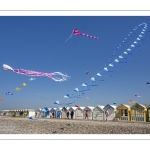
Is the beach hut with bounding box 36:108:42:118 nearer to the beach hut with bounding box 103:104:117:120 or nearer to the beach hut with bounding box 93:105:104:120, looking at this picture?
the beach hut with bounding box 93:105:104:120

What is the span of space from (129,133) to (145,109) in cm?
712

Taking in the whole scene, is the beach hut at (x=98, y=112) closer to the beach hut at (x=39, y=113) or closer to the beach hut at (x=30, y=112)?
the beach hut at (x=39, y=113)

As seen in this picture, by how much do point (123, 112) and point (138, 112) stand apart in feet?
5.71

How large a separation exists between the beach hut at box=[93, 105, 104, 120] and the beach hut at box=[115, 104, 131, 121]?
2224 mm

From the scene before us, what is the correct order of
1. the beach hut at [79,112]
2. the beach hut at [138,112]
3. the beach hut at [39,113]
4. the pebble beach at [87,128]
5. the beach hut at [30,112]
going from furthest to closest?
the beach hut at [30,112]
the beach hut at [39,113]
the beach hut at [79,112]
the beach hut at [138,112]
the pebble beach at [87,128]

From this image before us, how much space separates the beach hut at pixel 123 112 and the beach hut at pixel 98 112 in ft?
7.30

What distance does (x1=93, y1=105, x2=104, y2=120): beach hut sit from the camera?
78.2ft

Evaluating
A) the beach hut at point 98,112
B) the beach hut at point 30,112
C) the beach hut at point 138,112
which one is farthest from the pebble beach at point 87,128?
the beach hut at point 30,112

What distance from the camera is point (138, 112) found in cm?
2039

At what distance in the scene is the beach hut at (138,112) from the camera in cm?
2002

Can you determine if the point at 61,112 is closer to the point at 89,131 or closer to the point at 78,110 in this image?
the point at 78,110

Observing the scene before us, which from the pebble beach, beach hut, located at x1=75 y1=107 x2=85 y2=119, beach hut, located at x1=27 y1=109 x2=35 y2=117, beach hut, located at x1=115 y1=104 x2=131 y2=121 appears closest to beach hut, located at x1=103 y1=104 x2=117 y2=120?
A: beach hut, located at x1=115 y1=104 x2=131 y2=121

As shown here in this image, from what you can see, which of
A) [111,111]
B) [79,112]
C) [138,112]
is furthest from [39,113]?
[138,112]
